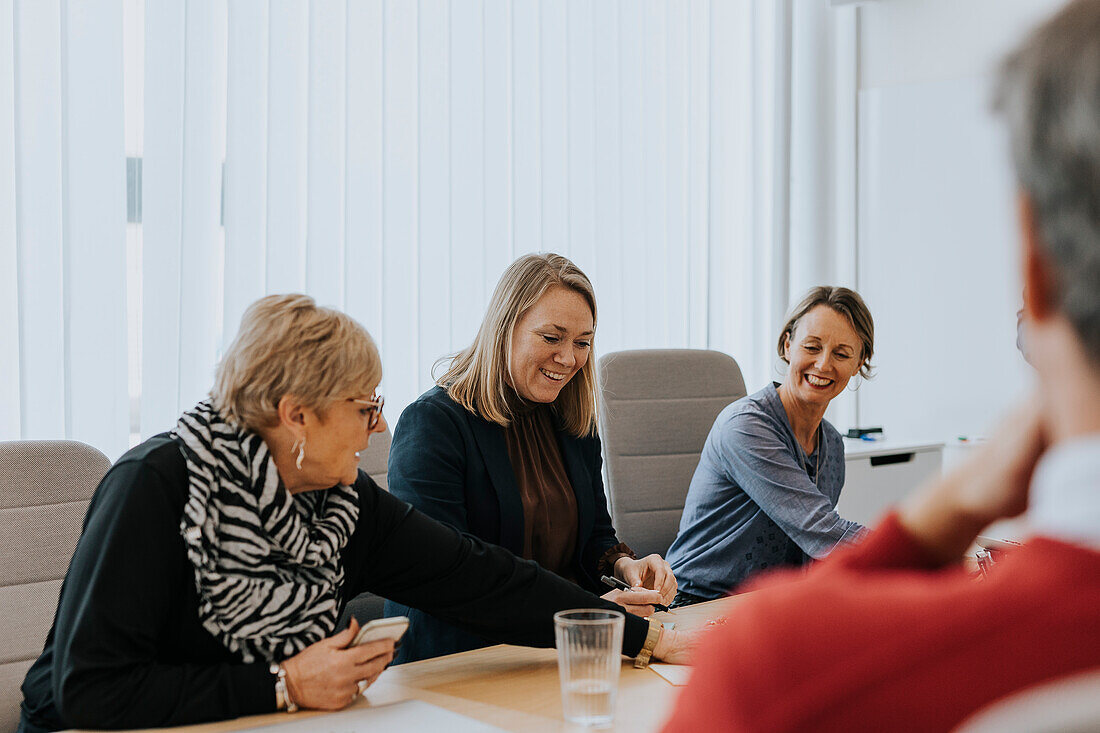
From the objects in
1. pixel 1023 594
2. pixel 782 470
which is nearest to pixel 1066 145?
pixel 1023 594

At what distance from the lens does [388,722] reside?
45.0 inches

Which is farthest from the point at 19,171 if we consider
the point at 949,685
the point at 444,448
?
the point at 949,685

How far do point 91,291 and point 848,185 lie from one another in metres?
3.13

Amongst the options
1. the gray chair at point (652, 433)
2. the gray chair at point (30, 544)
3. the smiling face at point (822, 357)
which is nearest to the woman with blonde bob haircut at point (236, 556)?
the gray chair at point (30, 544)

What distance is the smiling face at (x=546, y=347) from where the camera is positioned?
2.00 m

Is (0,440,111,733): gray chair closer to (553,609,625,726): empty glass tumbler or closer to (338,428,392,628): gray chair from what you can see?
(338,428,392,628): gray chair

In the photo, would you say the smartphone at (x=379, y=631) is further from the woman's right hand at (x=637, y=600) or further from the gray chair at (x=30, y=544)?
the gray chair at (x=30, y=544)

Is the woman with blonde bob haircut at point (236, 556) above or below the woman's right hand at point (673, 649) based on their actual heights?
above

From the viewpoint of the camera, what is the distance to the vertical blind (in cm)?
232

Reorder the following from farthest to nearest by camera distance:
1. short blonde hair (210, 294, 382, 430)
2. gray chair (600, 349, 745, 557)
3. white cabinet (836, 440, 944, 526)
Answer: white cabinet (836, 440, 944, 526), gray chair (600, 349, 745, 557), short blonde hair (210, 294, 382, 430)

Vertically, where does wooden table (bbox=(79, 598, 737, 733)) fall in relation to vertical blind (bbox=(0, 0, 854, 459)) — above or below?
below

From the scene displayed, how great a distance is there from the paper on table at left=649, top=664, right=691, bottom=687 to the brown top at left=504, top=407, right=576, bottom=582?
24.0 inches

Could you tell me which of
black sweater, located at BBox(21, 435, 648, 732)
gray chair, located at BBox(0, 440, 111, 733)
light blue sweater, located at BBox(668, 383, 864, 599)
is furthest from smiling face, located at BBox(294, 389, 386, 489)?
light blue sweater, located at BBox(668, 383, 864, 599)

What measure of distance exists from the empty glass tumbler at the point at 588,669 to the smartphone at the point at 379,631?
8.5 inches
